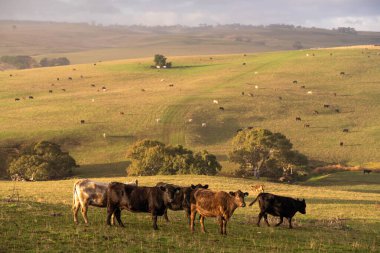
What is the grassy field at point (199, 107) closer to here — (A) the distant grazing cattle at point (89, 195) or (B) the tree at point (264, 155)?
(B) the tree at point (264, 155)

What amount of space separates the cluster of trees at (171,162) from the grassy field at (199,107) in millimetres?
5571

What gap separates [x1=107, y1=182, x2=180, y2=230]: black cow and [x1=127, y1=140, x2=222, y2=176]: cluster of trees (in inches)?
1549

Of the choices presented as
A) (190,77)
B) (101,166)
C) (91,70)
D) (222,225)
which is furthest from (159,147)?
(91,70)

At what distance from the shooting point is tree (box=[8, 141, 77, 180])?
62.0 metres

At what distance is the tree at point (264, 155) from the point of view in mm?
67188

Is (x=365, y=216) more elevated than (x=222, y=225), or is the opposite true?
(x=222, y=225)

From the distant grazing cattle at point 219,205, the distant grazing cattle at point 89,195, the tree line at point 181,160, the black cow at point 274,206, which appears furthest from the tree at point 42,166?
the distant grazing cattle at point 219,205

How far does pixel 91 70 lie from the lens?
144625mm

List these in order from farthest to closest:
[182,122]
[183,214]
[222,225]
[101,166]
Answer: [182,122]
[101,166]
[183,214]
[222,225]

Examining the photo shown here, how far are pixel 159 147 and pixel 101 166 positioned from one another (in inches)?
390

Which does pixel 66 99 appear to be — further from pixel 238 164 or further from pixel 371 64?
pixel 371 64

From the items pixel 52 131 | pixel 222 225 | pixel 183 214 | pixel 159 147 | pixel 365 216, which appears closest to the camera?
pixel 222 225

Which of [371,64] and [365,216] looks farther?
[371,64]

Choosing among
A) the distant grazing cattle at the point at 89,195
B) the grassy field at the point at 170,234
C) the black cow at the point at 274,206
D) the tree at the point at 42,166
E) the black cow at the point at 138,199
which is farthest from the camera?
the tree at the point at 42,166
